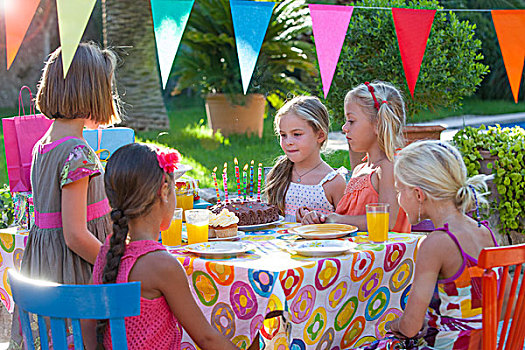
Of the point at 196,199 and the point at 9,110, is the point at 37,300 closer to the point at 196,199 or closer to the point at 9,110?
the point at 196,199

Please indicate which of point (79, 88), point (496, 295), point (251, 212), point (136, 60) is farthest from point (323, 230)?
point (136, 60)

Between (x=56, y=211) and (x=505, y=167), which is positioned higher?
(x=56, y=211)

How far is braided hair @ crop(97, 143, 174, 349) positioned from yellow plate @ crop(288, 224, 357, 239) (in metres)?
0.90

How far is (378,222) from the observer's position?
2893 mm

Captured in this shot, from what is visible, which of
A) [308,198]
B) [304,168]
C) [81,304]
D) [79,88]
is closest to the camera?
[81,304]

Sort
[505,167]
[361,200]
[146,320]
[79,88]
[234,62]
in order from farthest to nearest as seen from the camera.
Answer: [234,62]
[505,167]
[361,200]
[79,88]
[146,320]

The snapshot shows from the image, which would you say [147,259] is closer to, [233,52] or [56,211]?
[56,211]

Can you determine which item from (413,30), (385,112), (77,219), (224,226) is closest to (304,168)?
(385,112)

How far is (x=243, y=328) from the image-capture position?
8.25 ft

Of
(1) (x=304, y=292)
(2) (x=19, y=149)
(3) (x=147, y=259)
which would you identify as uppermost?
(2) (x=19, y=149)

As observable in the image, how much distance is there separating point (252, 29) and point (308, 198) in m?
1.03

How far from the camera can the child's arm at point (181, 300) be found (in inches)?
86.7

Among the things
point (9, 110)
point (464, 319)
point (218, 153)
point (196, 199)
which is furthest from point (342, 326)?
point (9, 110)

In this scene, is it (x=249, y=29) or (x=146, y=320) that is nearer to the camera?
(x=146, y=320)
